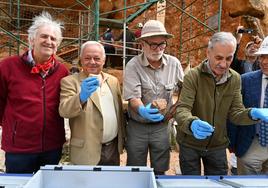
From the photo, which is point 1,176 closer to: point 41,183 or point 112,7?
point 41,183

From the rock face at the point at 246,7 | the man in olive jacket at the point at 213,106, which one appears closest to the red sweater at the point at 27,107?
the man in olive jacket at the point at 213,106

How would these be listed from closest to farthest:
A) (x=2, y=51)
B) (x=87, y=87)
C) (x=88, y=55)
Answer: (x=87, y=87), (x=88, y=55), (x=2, y=51)

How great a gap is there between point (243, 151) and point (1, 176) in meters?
1.47

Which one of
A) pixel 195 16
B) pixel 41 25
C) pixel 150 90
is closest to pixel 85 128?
pixel 150 90

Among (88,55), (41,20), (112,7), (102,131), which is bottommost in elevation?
(102,131)

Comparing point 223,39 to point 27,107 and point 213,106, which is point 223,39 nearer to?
point 213,106

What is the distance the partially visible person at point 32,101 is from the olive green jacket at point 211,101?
777 millimetres

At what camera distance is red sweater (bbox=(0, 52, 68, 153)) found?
1828 millimetres

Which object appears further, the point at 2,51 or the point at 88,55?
the point at 2,51

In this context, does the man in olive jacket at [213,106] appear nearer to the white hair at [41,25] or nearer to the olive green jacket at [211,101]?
the olive green jacket at [211,101]

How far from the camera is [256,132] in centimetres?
204

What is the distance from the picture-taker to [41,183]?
131 cm

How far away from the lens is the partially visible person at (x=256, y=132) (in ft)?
6.56

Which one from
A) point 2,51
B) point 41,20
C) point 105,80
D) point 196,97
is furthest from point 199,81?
point 2,51
